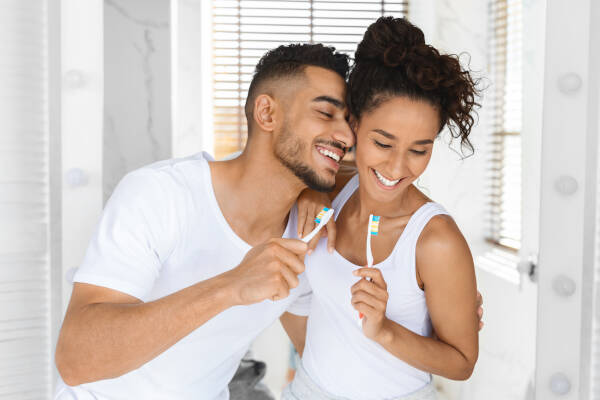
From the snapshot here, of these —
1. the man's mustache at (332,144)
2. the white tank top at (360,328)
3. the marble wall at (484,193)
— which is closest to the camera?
the white tank top at (360,328)

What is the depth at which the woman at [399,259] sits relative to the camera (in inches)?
44.3

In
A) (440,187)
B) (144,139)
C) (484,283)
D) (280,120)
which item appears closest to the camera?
(280,120)

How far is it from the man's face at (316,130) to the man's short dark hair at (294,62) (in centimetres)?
2

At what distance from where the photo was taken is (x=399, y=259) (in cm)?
116

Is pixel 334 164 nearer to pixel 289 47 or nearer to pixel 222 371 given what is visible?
pixel 289 47

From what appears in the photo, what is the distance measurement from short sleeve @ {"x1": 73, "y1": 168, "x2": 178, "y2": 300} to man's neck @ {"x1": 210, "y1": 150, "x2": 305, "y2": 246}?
0.14 meters

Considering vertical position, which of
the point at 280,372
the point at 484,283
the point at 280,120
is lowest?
the point at 280,372

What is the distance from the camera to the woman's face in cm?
115

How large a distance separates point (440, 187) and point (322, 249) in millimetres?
1757

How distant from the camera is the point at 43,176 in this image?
1220 mm

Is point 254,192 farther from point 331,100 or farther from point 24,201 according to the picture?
point 24,201

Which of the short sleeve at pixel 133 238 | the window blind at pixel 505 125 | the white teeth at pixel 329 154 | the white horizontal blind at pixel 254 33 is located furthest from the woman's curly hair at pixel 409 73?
the white horizontal blind at pixel 254 33

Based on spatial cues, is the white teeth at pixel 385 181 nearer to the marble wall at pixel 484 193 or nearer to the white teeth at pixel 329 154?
the white teeth at pixel 329 154

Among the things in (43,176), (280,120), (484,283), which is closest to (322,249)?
(280,120)
